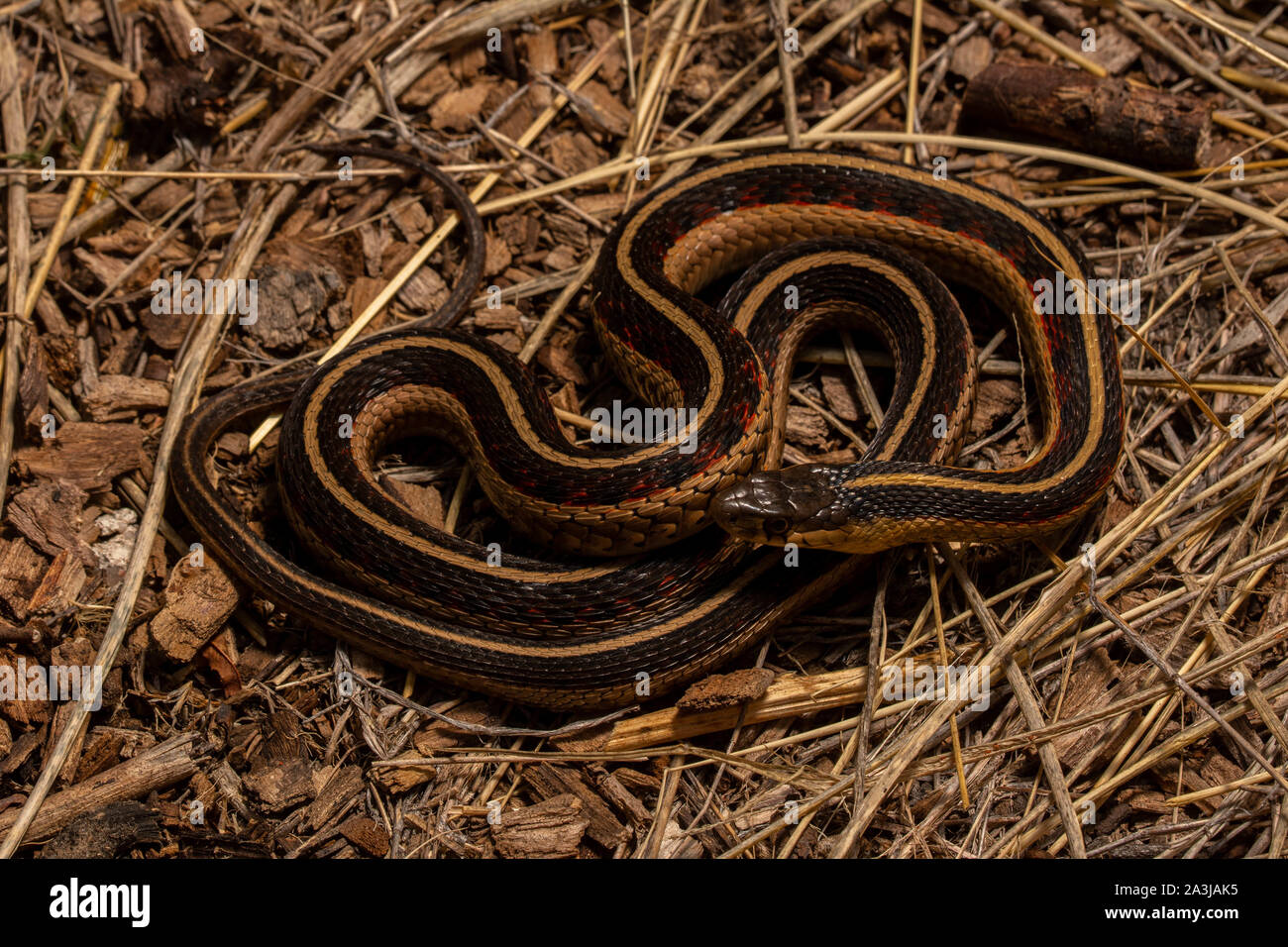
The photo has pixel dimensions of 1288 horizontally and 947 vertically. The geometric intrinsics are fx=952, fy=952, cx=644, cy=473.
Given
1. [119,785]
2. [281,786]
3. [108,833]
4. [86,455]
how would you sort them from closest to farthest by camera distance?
[108,833] < [119,785] < [281,786] < [86,455]

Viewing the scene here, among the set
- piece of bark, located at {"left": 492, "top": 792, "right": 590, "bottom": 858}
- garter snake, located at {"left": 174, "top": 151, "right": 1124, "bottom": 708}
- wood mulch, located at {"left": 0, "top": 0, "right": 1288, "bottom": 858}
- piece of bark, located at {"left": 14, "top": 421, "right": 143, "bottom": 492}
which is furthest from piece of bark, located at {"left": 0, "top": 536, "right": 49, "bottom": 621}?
piece of bark, located at {"left": 492, "top": 792, "right": 590, "bottom": 858}

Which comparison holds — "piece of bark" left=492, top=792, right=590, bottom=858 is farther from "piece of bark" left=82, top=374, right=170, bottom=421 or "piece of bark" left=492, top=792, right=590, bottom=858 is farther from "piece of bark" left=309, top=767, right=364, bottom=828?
"piece of bark" left=82, top=374, right=170, bottom=421

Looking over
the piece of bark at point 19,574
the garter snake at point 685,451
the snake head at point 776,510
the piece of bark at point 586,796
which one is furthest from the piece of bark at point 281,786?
the snake head at point 776,510

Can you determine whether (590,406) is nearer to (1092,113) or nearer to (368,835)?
(368,835)

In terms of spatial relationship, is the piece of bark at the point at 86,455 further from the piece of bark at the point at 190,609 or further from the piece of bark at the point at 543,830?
the piece of bark at the point at 543,830

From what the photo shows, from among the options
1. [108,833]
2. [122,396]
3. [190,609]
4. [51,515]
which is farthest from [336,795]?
[122,396]
